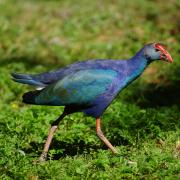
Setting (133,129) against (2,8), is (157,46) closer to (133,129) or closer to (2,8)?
(133,129)

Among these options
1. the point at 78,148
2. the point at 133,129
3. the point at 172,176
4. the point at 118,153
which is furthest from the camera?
the point at 133,129

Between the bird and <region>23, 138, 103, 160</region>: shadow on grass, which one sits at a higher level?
the bird

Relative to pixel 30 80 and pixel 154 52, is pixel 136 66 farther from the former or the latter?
pixel 30 80

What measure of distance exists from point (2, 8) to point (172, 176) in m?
10.4

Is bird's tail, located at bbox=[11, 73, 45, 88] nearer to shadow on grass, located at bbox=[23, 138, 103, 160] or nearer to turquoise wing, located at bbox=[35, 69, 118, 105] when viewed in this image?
turquoise wing, located at bbox=[35, 69, 118, 105]

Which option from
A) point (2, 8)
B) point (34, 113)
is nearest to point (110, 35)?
point (2, 8)

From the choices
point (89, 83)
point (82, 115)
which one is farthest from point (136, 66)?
point (82, 115)

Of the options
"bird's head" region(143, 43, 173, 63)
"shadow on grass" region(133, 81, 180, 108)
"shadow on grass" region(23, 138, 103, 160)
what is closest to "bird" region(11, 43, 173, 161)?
"bird's head" region(143, 43, 173, 63)

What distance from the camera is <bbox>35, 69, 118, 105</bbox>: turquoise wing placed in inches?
266

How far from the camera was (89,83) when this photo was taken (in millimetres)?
6770

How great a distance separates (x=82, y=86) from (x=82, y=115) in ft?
6.60

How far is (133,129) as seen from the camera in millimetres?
7996

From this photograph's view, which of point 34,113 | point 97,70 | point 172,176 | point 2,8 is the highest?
point 2,8

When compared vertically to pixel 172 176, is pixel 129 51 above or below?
above
